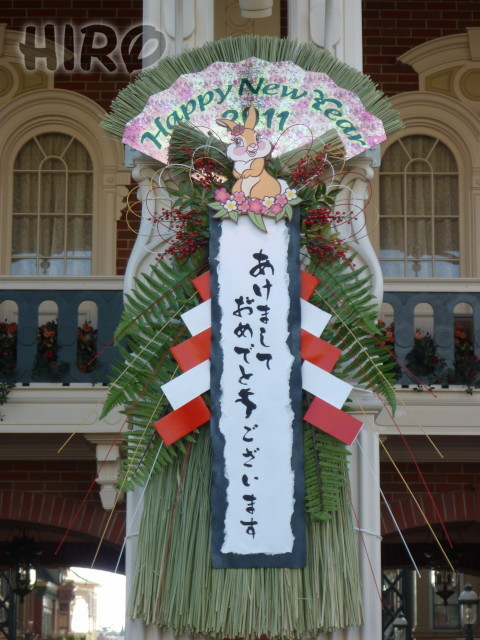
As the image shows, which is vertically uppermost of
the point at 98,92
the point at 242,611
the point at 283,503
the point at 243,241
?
the point at 98,92

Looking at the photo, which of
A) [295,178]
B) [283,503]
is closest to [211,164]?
[295,178]

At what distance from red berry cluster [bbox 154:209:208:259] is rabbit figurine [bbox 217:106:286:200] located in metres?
0.22

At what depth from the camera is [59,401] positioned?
1009 centimetres

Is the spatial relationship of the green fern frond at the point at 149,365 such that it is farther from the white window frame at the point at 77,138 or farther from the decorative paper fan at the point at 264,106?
the white window frame at the point at 77,138

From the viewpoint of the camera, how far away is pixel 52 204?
12414 millimetres

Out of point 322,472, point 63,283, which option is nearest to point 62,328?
point 63,283

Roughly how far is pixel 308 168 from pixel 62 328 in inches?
193

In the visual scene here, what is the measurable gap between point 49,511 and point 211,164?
6.26 m

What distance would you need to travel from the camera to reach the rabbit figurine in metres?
5.58

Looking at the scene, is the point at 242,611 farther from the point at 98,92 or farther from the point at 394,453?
the point at 98,92

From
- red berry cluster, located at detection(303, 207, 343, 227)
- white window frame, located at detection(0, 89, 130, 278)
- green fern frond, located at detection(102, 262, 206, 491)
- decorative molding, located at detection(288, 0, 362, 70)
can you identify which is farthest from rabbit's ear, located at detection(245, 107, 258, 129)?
white window frame, located at detection(0, 89, 130, 278)

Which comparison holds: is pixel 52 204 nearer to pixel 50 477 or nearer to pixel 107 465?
pixel 50 477

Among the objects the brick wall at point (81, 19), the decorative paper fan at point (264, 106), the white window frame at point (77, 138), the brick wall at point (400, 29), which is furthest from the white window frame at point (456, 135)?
the decorative paper fan at point (264, 106)

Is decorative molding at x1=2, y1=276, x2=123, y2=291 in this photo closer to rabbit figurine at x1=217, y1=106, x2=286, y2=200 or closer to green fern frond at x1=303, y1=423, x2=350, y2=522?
rabbit figurine at x1=217, y1=106, x2=286, y2=200
